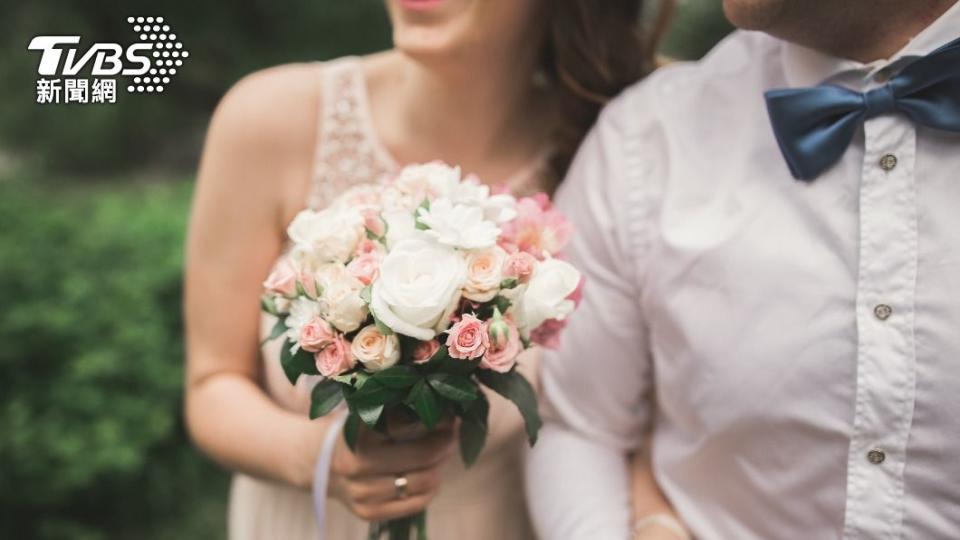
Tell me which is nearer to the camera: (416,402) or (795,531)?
(416,402)

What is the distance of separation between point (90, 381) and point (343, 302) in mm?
2465

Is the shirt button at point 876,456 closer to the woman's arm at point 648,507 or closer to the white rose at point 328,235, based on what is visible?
the woman's arm at point 648,507

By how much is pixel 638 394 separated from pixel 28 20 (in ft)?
23.8

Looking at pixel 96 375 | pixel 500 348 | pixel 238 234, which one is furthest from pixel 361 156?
pixel 96 375

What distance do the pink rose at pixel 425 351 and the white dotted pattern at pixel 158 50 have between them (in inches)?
48.5

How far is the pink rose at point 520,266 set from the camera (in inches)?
57.2

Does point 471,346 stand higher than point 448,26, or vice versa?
point 448,26

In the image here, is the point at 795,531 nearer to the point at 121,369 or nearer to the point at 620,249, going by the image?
the point at 620,249

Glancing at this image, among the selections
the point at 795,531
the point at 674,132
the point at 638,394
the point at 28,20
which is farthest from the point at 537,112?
the point at 28,20

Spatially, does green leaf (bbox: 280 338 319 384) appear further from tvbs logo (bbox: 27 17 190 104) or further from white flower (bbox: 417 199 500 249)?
tvbs logo (bbox: 27 17 190 104)

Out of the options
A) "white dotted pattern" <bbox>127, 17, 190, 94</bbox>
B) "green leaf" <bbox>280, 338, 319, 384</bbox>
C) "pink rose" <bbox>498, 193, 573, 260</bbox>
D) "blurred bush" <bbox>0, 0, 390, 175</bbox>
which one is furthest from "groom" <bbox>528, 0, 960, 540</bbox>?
"blurred bush" <bbox>0, 0, 390, 175</bbox>

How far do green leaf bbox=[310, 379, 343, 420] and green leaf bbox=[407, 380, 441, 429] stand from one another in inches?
5.5

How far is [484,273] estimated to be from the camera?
4.62 feet

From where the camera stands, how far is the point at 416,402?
1458 mm
